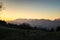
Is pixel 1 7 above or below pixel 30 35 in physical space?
above

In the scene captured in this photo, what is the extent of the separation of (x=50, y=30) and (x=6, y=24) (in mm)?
10586

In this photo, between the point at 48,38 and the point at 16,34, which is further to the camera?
the point at 16,34

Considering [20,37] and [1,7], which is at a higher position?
[1,7]

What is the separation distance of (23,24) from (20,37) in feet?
22.5

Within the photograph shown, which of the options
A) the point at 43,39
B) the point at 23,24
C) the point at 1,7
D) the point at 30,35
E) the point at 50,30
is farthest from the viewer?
the point at 1,7

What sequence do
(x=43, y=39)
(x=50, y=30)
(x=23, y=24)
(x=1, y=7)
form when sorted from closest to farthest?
(x=43, y=39)
(x=50, y=30)
(x=23, y=24)
(x=1, y=7)

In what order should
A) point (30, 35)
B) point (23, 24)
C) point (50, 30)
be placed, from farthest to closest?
point (23, 24)
point (50, 30)
point (30, 35)

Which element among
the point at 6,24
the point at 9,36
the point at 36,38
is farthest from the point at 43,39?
the point at 6,24

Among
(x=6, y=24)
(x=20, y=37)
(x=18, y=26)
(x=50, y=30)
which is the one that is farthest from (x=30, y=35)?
(x=6, y=24)

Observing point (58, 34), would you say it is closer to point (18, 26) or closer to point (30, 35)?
point (30, 35)

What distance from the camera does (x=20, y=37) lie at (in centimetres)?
3091

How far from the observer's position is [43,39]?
2961cm

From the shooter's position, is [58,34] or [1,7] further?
[1,7]

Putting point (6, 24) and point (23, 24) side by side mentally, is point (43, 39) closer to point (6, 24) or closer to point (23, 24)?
point (23, 24)
